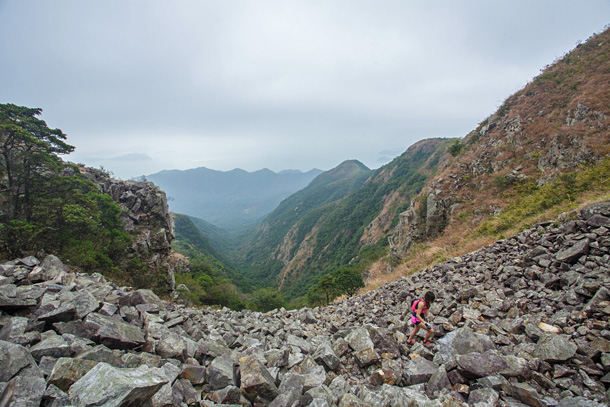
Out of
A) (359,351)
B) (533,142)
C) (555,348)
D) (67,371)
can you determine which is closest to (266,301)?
(359,351)

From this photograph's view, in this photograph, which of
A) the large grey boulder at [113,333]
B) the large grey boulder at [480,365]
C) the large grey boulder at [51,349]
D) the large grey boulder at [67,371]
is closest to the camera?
the large grey boulder at [67,371]

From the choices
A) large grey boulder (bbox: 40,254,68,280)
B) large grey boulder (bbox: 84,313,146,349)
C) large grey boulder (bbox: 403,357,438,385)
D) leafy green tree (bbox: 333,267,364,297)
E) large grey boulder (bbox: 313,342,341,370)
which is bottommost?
leafy green tree (bbox: 333,267,364,297)

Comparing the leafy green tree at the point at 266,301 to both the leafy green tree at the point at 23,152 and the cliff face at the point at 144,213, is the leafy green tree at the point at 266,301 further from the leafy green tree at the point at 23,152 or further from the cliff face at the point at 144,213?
the leafy green tree at the point at 23,152

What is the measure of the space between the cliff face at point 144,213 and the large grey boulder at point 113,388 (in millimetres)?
25771

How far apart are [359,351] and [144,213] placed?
1230 inches

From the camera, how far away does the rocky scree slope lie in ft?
11.1

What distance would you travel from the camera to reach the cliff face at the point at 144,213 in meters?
25.9

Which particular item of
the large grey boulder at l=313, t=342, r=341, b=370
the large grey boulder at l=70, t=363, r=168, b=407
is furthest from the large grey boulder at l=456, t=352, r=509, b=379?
the large grey boulder at l=70, t=363, r=168, b=407

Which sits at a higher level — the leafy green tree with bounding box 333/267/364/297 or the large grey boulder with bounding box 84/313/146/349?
the large grey boulder with bounding box 84/313/146/349

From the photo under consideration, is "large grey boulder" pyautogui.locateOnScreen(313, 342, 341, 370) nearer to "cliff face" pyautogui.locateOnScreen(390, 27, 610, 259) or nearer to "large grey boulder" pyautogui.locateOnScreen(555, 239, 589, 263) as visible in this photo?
"large grey boulder" pyautogui.locateOnScreen(555, 239, 589, 263)

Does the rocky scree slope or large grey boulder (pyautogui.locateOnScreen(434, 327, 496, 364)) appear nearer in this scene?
the rocky scree slope

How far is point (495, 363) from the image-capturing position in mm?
4059

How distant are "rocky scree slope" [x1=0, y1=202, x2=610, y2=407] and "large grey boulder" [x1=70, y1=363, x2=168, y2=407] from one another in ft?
0.05

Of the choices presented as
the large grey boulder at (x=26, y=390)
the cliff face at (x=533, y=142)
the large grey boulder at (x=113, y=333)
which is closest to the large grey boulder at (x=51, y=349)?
the large grey boulder at (x=113, y=333)
